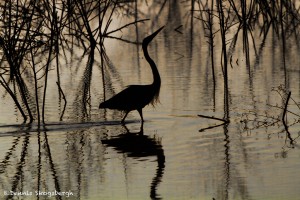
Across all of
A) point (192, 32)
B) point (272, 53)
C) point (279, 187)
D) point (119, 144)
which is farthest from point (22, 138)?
point (192, 32)

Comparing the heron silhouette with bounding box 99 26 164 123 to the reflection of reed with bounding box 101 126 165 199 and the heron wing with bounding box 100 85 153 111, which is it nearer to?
the heron wing with bounding box 100 85 153 111

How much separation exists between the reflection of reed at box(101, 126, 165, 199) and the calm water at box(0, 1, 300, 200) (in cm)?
1

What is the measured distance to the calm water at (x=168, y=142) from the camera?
333 inches

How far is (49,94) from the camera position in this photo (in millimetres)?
15148

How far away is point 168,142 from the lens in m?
10.7

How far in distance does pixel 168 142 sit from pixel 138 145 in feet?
1.14

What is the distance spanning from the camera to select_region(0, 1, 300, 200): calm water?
8.47 meters

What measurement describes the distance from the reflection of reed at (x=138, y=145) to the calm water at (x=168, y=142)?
11mm

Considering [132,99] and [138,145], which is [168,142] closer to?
[138,145]

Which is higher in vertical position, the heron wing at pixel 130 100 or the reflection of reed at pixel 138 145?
the heron wing at pixel 130 100

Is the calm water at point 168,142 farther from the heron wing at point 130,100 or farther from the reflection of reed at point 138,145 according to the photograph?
the heron wing at point 130,100

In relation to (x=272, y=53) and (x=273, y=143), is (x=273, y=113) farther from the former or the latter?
(x=272, y=53)

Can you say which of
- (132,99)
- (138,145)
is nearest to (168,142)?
(138,145)

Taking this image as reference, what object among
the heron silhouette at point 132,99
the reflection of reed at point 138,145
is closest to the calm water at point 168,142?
A: the reflection of reed at point 138,145
